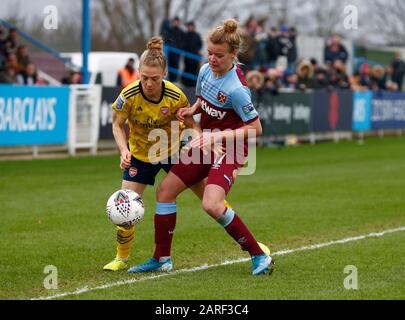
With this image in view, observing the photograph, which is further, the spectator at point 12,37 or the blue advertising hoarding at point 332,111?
the blue advertising hoarding at point 332,111

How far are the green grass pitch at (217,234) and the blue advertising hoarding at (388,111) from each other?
1273 cm

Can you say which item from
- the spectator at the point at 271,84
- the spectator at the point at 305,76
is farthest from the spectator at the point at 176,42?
the spectator at the point at 305,76

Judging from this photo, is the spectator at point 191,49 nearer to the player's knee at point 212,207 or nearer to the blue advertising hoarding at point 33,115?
the blue advertising hoarding at point 33,115

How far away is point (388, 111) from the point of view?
3216 cm

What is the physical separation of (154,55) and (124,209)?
4.21 ft

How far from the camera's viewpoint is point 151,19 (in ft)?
149

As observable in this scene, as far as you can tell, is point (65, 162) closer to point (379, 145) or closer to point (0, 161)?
point (0, 161)

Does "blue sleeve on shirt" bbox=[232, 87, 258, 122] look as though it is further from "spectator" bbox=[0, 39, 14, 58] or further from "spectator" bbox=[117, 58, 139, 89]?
"spectator" bbox=[117, 58, 139, 89]

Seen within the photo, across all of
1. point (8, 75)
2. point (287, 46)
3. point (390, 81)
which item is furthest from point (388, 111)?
point (8, 75)

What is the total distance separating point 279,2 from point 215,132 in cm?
4770

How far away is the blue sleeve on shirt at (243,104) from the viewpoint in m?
7.68

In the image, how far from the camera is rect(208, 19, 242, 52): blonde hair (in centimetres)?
762

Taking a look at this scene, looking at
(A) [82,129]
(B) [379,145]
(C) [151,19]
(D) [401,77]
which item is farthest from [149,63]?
(C) [151,19]

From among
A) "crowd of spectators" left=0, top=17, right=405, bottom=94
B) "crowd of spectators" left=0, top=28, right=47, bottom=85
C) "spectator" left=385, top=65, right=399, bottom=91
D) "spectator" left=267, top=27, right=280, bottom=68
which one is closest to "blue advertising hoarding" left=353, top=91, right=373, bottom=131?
"crowd of spectators" left=0, top=17, right=405, bottom=94
